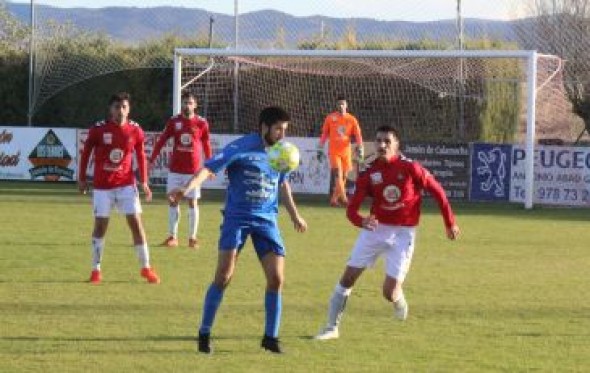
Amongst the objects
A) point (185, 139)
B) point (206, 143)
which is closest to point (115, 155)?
point (206, 143)

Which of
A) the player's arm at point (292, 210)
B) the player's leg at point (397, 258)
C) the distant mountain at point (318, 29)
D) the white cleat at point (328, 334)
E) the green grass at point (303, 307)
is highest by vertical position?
the distant mountain at point (318, 29)

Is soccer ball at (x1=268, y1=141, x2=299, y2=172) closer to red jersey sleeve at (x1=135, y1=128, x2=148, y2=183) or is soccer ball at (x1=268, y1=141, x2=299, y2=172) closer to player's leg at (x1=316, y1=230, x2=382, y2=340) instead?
player's leg at (x1=316, y1=230, x2=382, y2=340)

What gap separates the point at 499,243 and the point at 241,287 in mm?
6111

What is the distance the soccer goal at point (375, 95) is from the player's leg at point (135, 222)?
15491mm

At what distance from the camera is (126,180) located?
13391 millimetres

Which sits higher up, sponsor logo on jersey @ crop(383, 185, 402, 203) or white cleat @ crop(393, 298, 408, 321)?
sponsor logo on jersey @ crop(383, 185, 402, 203)

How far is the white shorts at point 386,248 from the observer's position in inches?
399

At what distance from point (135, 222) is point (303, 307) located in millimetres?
2466

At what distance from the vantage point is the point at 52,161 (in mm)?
30156

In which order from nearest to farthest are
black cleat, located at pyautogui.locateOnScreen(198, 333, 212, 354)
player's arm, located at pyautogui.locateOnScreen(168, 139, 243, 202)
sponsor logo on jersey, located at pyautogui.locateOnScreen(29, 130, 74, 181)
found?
1. player's arm, located at pyautogui.locateOnScreen(168, 139, 243, 202)
2. black cleat, located at pyautogui.locateOnScreen(198, 333, 212, 354)
3. sponsor logo on jersey, located at pyautogui.locateOnScreen(29, 130, 74, 181)

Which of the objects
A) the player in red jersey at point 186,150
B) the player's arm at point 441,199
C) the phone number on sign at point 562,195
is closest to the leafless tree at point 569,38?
the phone number on sign at point 562,195

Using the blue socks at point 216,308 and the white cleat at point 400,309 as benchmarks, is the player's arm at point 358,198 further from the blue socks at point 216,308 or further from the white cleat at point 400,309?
the blue socks at point 216,308

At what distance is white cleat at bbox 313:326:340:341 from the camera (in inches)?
393

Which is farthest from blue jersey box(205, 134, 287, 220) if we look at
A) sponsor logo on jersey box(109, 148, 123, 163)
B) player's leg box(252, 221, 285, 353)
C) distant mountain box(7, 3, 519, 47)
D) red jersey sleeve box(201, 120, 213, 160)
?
distant mountain box(7, 3, 519, 47)
